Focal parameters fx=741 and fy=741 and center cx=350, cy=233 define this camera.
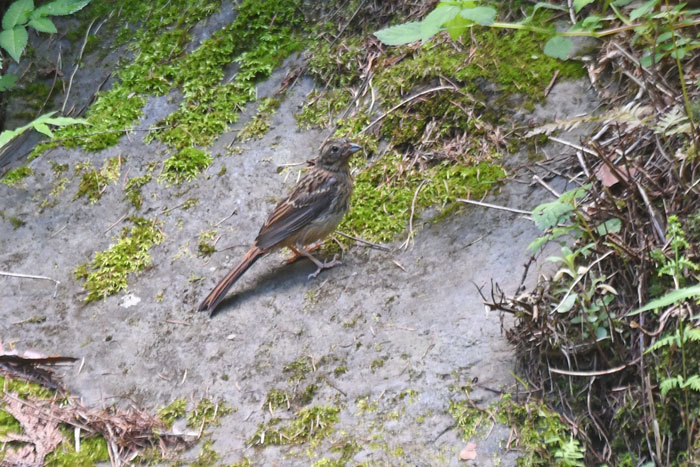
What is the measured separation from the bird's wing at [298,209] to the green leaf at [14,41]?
9.05 ft

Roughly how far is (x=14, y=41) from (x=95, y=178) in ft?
4.55

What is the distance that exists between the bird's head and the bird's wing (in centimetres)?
10

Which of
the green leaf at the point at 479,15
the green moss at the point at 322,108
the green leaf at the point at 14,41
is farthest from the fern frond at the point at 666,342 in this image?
the green leaf at the point at 14,41

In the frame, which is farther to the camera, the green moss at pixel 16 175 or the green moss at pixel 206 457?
the green moss at pixel 16 175

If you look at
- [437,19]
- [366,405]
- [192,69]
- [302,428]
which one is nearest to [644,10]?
[437,19]

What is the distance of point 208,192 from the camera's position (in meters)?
6.20

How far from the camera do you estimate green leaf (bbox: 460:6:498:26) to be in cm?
418

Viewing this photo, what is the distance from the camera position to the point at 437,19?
4.27m

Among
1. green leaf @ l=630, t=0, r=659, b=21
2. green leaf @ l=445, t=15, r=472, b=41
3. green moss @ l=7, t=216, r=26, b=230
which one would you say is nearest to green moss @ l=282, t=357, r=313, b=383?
green leaf @ l=445, t=15, r=472, b=41

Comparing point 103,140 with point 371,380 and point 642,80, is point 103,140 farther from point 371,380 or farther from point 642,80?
point 642,80

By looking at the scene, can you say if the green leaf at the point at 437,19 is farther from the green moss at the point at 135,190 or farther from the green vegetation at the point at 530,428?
the green moss at the point at 135,190

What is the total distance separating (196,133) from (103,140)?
0.88m

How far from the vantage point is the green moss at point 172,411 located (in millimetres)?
4461

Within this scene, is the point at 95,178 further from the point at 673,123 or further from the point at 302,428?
the point at 673,123
